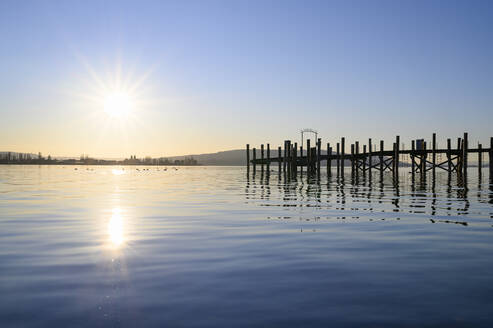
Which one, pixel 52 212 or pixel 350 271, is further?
pixel 52 212

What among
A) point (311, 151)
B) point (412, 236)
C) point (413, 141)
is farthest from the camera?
point (311, 151)

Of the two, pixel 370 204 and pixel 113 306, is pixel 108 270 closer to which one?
pixel 113 306

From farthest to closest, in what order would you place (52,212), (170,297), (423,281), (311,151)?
(311,151)
(52,212)
(423,281)
(170,297)

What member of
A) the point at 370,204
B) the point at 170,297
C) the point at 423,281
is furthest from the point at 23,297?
the point at 370,204

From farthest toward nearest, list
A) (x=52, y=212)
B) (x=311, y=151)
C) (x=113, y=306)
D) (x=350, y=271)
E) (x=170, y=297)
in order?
1. (x=311, y=151)
2. (x=52, y=212)
3. (x=350, y=271)
4. (x=170, y=297)
5. (x=113, y=306)

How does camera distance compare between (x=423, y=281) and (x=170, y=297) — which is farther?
(x=423, y=281)

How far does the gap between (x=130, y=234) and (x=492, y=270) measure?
7708 mm

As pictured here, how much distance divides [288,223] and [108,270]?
22.3 ft

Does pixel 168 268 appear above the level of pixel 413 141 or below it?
below

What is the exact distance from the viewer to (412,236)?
35.7ft

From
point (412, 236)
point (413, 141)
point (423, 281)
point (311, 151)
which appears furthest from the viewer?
point (311, 151)

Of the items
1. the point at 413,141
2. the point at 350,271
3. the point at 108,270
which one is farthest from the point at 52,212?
the point at 413,141

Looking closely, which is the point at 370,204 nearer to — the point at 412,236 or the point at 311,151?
the point at 412,236

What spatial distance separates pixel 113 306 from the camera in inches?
216
